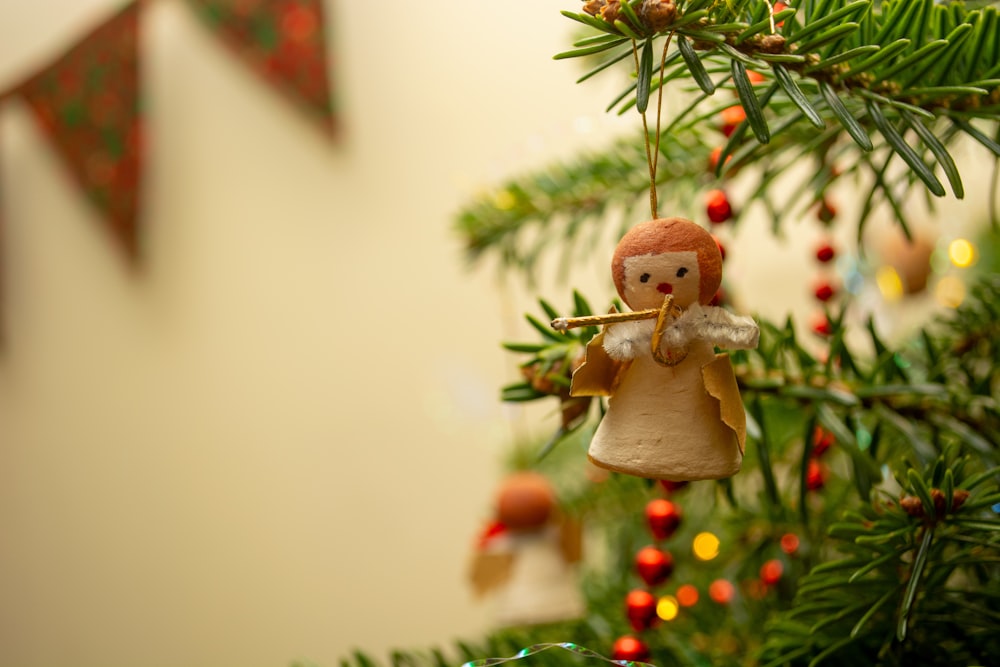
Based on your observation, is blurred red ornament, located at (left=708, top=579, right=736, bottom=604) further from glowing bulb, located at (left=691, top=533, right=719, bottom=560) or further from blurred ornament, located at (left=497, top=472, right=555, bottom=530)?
blurred ornament, located at (left=497, top=472, right=555, bottom=530)

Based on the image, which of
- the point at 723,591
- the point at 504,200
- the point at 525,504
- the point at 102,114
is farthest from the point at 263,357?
the point at 723,591

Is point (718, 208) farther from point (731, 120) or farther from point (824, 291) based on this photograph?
point (824, 291)

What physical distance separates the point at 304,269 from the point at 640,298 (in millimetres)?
909

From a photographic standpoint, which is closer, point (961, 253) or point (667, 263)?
point (667, 263)

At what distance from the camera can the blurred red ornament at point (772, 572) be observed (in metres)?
0.41

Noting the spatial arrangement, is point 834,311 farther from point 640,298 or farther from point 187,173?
Result: point 187,173

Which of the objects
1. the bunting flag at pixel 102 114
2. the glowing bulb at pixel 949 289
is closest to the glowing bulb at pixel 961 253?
the glowing bulb at pixel 949 289

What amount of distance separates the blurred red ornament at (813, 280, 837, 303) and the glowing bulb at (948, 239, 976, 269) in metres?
0.17

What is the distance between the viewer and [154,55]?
1205mm

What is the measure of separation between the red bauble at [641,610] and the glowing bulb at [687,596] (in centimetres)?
8

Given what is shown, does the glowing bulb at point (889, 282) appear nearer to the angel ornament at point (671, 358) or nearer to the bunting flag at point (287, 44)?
the angel ornament at point (671, 358)

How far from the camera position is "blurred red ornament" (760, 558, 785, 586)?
412mm

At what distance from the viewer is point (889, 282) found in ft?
2.44

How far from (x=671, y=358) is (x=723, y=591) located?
0.23 metres
